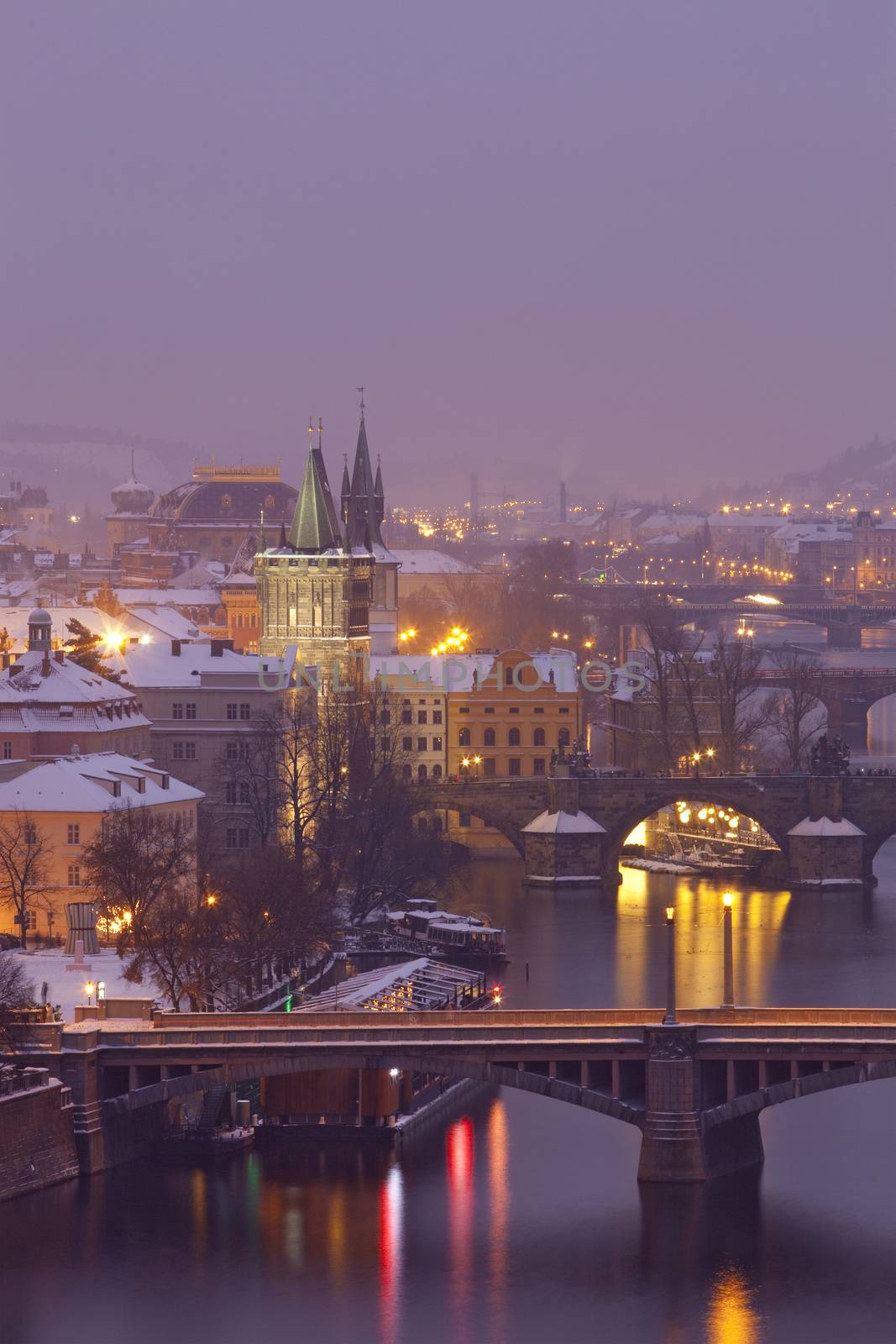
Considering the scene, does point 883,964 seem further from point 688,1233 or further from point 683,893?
point 688,1233

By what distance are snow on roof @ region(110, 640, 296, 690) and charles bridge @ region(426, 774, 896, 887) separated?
180 inches

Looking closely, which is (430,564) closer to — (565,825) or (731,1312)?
(565,825)

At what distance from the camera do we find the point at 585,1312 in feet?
121

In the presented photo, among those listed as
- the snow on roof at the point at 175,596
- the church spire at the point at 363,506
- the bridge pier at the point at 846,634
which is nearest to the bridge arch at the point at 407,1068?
the church spire at the point at 363,506

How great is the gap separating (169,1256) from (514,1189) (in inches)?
188

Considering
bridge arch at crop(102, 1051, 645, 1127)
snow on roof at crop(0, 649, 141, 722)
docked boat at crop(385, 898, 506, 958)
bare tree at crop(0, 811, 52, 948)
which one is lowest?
bridge arch at crop(102, 1051, 645, 1127)

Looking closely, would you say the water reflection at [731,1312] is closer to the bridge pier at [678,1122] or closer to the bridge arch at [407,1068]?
the bridge pier at [678,1122]

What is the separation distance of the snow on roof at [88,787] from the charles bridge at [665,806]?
1360cm

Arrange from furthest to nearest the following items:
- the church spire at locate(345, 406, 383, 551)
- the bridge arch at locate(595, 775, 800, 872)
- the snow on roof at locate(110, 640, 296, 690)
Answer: the church spire at locate(345, 406, 383, 551)
the bridge arch at locate(595, 775, 800, 872)
the snow on roof at locate(110, 640, 296, 690)

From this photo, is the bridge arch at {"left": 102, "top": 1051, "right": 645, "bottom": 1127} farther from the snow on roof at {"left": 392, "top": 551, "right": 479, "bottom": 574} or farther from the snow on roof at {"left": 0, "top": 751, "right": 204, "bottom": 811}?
the snow on roof at {"left": 392, "top": 551, "right": 479, "bottom": 574}

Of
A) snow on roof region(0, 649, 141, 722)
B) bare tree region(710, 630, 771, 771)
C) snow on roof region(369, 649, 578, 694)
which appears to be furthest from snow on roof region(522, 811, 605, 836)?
snow on roof region(0, 649, 141, 722)

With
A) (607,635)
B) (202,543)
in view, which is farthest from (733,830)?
(202,543)

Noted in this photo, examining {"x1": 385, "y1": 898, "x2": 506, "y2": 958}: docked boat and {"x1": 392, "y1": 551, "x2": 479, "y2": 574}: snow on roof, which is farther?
{"x1": 392, "y1": 551, "x2": 479, "y2": 574}: snow on roof

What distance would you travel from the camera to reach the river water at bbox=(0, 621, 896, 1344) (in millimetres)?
36500
